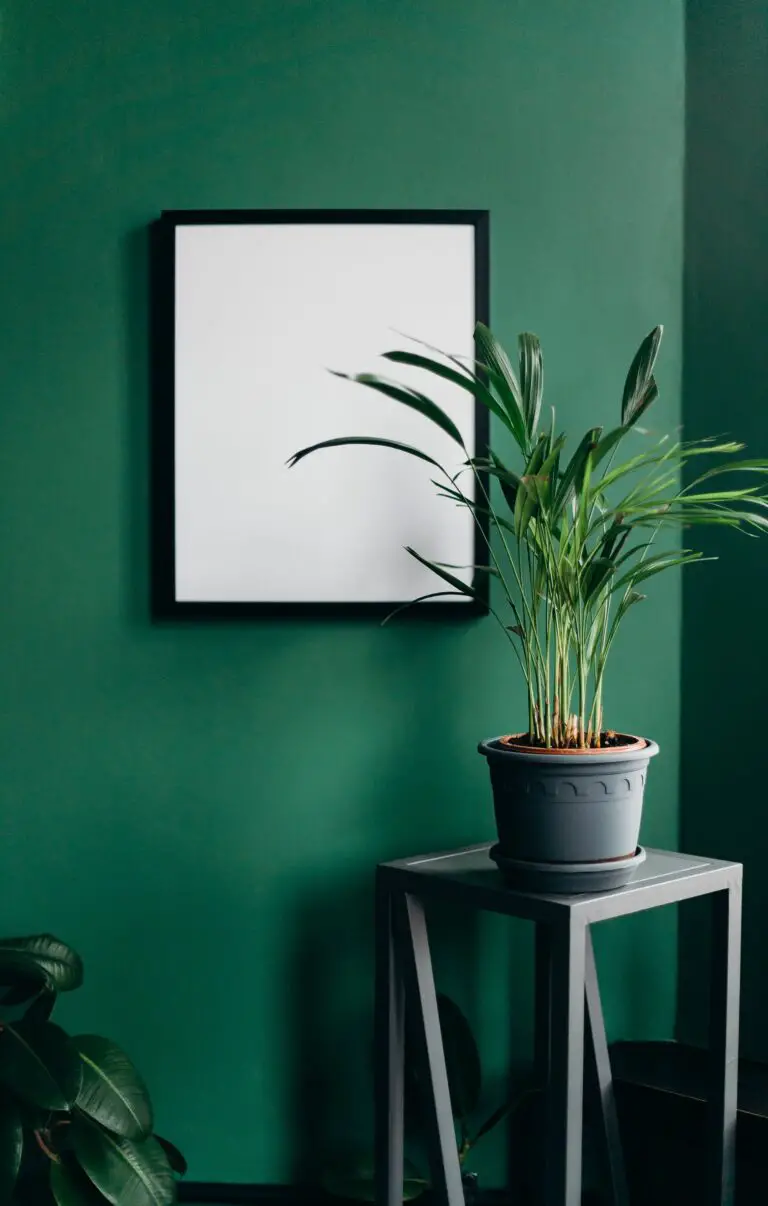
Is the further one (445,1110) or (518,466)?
(518,466)

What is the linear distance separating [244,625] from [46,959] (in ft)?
2.16

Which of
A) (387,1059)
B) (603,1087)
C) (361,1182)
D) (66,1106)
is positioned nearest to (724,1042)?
(603,1087)

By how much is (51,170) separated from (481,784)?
4.55 ft

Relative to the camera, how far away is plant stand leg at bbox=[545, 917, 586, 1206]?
1.42m

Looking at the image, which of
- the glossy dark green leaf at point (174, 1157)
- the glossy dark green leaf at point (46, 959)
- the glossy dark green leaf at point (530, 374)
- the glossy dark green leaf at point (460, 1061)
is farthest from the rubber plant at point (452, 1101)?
the glossy dark green leaf at point (530, 374)

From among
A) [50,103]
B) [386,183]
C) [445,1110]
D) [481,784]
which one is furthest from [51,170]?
[445,1110]

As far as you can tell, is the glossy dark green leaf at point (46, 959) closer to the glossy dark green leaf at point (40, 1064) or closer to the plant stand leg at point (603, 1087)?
the glossy dark green leaf at point (40, 1064)

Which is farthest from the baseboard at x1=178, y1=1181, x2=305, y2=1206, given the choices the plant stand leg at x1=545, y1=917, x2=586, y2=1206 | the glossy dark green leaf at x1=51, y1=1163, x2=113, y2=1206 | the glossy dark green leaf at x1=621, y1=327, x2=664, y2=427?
the glossy dark green leaf at x1=621, y1=327, x2=664, y2=427

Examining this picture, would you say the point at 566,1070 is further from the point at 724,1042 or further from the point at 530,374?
the point at 530,374

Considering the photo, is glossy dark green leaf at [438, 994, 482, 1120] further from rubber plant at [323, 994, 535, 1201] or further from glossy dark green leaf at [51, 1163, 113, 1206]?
glossy dark green leaf at [51, 1163, 113, 1206]

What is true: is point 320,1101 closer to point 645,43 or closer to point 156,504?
point 156,504

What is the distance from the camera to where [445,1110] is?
1607 millimetres

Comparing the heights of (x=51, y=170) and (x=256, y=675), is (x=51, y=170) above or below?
above

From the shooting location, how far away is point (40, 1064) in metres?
→ 1.58
